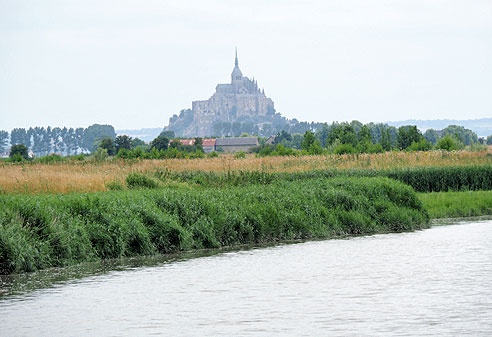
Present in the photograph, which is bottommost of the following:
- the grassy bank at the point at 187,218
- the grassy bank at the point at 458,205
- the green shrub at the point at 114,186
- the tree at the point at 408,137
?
the grassy bank at the point at 458,205

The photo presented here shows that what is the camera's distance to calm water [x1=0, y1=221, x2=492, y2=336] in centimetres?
1009

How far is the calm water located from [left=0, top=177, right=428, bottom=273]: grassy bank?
1.21 m

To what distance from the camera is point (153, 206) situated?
17828 mm

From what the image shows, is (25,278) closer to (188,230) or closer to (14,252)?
(14,252)

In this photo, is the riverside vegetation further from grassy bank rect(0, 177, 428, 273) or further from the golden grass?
the golden grass

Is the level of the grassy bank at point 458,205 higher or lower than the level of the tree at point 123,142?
lower

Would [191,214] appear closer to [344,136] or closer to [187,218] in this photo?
[187,218]

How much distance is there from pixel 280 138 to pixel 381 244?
162913 millimetres

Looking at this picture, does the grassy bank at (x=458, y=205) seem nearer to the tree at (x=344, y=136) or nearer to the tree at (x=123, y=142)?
the tree at (x=344, y=136)

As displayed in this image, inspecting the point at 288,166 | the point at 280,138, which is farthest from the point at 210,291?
the point at 280,138

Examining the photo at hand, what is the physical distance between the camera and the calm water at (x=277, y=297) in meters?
10.1

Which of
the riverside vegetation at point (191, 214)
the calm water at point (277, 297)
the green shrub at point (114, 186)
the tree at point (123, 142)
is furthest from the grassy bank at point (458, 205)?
the tree at point (123, 142)

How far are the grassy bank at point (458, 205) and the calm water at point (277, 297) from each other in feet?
29.6

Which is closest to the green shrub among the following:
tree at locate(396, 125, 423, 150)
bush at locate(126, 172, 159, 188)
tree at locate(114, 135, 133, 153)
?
bush at locate(126, 172, 159, 188)
